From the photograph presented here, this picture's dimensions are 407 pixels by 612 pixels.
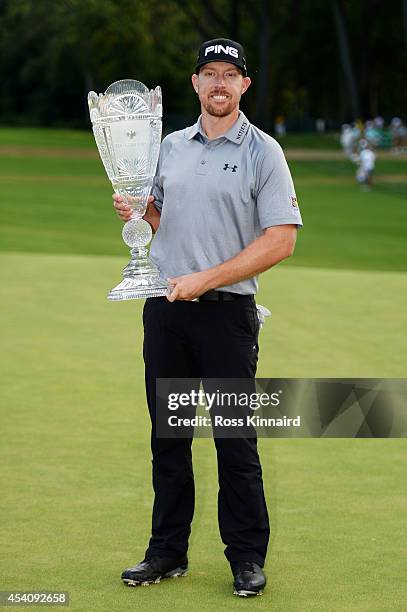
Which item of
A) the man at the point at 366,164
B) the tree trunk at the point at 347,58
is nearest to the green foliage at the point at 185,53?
the tree trunk at the point at 347,58

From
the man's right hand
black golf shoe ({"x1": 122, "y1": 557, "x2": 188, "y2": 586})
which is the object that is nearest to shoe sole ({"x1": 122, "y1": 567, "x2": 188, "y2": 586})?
black golf shoe ({"x1": 122, "y1": 557, "x2": 188, "y2": 586})

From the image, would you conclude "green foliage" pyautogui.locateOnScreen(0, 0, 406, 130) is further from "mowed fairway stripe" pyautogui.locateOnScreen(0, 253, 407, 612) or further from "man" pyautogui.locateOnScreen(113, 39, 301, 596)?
"man" pyautogui.locateOnScreen(113, 39, 301, 596)

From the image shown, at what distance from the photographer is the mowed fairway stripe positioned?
218 inches

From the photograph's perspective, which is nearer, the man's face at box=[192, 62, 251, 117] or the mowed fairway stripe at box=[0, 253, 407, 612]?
the man's face at box=[192, 62, 251, 117]

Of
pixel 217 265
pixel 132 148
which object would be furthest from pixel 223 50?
pixel 217 265

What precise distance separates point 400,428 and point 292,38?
71.1 m

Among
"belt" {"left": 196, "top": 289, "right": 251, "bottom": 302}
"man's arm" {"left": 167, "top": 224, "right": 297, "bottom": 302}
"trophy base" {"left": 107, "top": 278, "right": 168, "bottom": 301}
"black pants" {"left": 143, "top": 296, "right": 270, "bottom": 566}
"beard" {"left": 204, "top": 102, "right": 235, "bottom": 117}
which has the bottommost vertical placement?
"black pants" {"left": 143, "top": 296, "right": 270, "bottom": 566}

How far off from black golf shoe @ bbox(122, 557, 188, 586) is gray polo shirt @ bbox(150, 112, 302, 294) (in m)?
1.16

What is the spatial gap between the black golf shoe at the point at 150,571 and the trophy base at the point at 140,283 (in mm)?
1100

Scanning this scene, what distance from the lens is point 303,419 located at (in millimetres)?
8516

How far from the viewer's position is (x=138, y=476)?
7.43 metres

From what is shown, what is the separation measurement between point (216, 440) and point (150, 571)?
0.61 meters

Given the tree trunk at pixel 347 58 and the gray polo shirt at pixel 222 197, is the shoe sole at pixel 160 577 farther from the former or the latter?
the tree trunk at pixel 347 58

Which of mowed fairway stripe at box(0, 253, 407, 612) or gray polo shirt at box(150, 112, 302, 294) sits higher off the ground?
gray polo shirt at box(150, 112, 302, 294)
